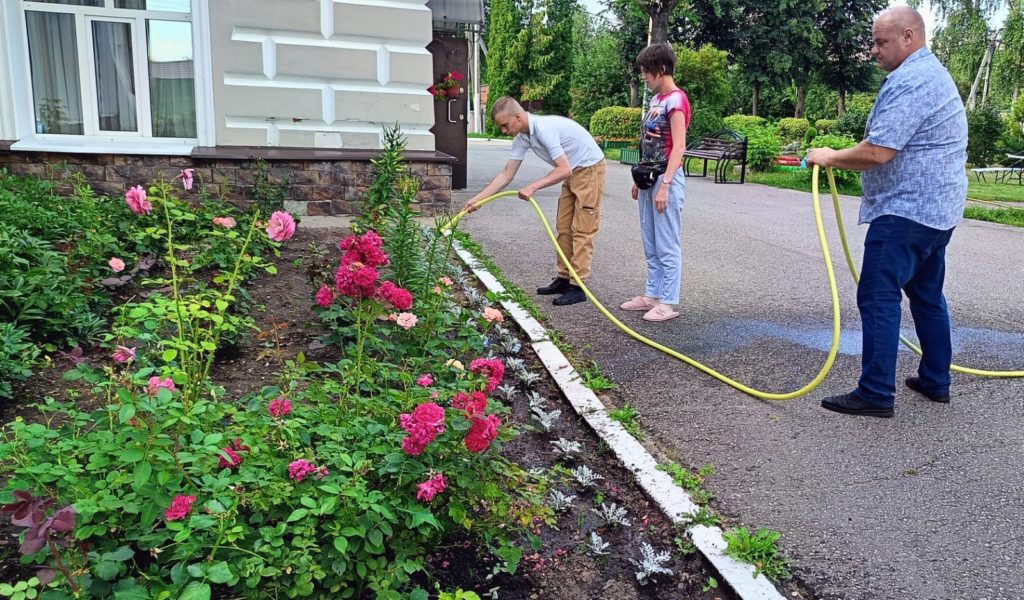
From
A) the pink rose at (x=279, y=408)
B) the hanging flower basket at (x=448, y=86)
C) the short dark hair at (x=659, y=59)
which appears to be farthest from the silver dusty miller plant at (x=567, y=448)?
the hanging flower basket at (x=448, y=86)

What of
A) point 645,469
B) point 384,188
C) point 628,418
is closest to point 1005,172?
point 384,188

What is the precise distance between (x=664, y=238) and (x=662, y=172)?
450mm

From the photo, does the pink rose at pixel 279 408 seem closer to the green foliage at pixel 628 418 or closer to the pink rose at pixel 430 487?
the pink rose at pixel 430 487

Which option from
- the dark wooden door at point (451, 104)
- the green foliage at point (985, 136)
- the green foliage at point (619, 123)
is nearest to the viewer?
the dark wooden door at point (451, 104)

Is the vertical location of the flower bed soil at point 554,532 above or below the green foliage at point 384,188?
below

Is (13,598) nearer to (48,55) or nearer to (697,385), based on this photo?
(697,385)

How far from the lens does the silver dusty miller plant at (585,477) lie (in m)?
3.15

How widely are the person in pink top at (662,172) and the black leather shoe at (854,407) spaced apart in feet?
5.49

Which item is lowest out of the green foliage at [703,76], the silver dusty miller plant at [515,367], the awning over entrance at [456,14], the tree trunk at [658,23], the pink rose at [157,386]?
the silver dusty miller plant at [515,367]

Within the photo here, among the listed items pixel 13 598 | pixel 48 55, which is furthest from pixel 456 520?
pixel 48 55

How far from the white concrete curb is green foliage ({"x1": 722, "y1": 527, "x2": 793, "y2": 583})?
0.09ft

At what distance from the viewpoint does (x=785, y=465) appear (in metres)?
3.38

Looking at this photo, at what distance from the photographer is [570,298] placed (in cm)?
601

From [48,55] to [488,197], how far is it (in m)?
5.05
